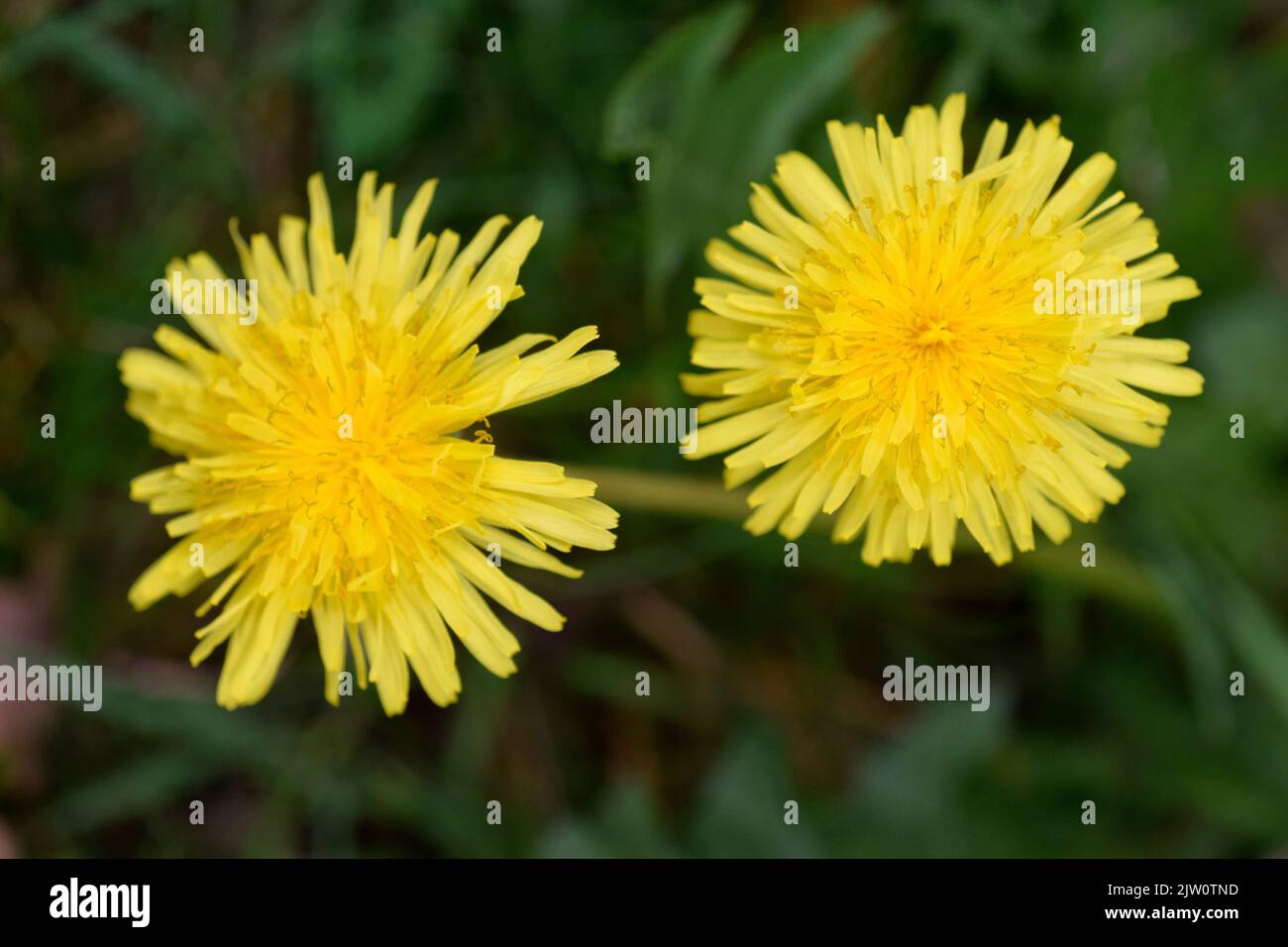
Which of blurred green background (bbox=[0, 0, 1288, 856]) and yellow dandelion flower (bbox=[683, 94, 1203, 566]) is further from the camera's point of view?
blurred green background (bbox=[0, 0, 1288, 856])

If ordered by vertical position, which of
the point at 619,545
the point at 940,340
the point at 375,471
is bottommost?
the point at 619,545

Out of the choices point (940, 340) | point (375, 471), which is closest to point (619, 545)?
point (375, 471)

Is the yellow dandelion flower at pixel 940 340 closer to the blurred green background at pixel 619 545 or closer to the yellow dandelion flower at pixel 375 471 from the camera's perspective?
the yellow dandelion flower at pixel 375 471

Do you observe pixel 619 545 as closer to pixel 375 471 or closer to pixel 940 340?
pixel 375 471

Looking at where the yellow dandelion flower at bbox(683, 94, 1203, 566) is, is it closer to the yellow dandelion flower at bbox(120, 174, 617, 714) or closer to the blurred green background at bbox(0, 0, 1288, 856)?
the yellow dandelion flower at bbox(120, 174, 617, 714)

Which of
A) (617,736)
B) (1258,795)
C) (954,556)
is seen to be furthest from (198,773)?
(1258,795)

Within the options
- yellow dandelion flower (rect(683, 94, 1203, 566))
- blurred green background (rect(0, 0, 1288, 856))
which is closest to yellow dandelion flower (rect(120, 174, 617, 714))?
yellow dandelion flower (rect(683, 94, 1203, 566))
